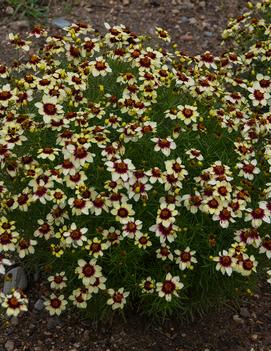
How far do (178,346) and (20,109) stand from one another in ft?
7.19

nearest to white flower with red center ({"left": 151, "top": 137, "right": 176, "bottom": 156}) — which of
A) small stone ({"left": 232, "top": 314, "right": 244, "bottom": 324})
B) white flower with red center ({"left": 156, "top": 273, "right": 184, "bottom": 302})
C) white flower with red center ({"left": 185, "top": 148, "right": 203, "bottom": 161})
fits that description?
white flower with red center ({"left": 185, "top": 148, "right": 203, "bottom": 161})

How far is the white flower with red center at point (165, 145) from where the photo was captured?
166 inches

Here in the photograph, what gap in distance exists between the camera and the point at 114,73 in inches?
202

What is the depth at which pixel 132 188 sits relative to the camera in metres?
4.03

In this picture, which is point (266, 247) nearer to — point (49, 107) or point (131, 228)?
point (131, 228)

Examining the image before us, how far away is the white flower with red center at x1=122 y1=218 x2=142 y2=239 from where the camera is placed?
3965 millimetres

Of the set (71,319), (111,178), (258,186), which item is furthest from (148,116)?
(71,319)

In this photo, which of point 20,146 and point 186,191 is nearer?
point 186,191

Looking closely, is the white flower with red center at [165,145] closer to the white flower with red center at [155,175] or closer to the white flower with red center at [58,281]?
the white flower with red center at [155,175]

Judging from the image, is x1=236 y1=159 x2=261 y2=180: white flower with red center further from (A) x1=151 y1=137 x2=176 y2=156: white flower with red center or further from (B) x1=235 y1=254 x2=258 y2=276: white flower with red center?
(B) x1=235 y1=254 x2=258 y2=276: white flower with red center

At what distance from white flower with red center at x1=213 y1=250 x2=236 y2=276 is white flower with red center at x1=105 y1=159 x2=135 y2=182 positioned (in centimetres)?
78

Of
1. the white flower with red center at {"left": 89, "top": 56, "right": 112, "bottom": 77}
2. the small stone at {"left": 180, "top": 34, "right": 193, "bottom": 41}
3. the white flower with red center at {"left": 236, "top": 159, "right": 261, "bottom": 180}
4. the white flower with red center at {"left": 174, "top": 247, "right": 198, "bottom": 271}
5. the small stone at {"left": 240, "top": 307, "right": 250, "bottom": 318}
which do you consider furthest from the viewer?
the small stone at {"left": 180, "top": 34, "right": 193, "bottom": 41}

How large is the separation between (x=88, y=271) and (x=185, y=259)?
0.65 meters

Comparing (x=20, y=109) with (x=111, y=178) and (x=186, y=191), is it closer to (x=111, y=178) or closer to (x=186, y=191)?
(x=111, y=178)
